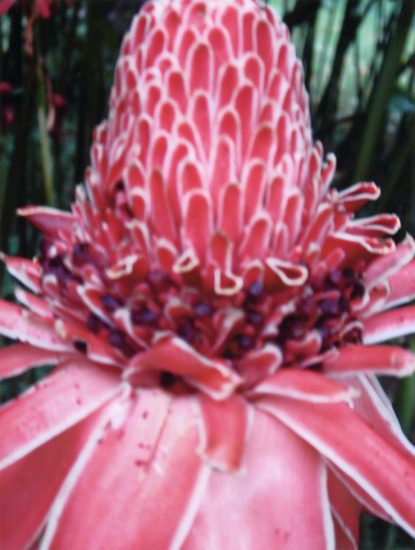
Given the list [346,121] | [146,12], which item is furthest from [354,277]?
[346,121]

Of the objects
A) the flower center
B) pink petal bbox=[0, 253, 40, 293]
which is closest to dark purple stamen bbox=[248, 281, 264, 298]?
the flower center

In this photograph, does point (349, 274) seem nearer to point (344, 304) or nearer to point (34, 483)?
point (344, 304)

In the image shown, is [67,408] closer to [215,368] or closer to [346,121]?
[215,368]

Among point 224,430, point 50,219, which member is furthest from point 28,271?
point 224,430

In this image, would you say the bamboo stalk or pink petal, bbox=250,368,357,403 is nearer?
pink petal, bbox=250,368,357,403

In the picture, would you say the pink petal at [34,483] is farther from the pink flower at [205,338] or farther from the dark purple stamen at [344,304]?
the dark purple stamen at [344,304]

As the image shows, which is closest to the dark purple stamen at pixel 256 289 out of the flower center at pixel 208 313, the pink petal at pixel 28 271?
the flower center at pixel 208 313

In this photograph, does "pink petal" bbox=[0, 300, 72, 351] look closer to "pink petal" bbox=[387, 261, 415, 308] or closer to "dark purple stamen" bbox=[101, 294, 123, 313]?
"dark purple stamen" bbox=[101, 294, 123, 313]

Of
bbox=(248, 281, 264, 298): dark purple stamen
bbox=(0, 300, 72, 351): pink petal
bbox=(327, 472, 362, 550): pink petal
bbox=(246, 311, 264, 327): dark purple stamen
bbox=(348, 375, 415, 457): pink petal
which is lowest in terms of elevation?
bbox=(327, 472, 362, 550): pink petal
